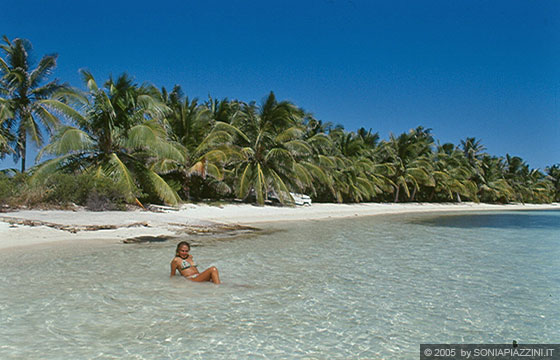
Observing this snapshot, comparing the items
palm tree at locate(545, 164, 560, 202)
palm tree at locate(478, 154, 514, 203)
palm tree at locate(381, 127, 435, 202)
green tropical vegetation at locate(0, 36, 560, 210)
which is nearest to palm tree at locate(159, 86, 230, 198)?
green tropical vegetation at locate(0, 36, 560, 210)

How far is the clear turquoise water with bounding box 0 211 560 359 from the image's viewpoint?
13.0 ft

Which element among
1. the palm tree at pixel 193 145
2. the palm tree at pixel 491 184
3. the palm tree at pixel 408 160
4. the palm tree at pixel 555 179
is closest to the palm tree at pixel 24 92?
the palm tree at pixel 193 145

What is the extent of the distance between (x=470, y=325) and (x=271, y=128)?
65.9 ft

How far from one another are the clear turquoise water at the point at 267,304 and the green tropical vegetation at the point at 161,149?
7463mm

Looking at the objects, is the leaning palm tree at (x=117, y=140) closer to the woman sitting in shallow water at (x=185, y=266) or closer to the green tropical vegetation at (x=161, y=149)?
the green tropical vegetation at (x=161, y=149)

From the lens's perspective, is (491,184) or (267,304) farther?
(491,184)

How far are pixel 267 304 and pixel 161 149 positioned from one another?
12809 mm

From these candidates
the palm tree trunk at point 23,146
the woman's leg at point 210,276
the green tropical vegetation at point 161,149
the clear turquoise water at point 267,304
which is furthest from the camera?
the palm tree trunk at point 23,146

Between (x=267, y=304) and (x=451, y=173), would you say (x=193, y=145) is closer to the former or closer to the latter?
(x=267, y=304)

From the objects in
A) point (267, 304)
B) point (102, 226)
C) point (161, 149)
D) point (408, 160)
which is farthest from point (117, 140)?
point (408, 160)

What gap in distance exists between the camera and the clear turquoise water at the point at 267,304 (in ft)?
13.0

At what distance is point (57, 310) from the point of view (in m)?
4.86

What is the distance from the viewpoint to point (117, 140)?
17.2 m

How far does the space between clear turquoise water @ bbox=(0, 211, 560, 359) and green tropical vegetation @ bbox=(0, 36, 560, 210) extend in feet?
24.5
